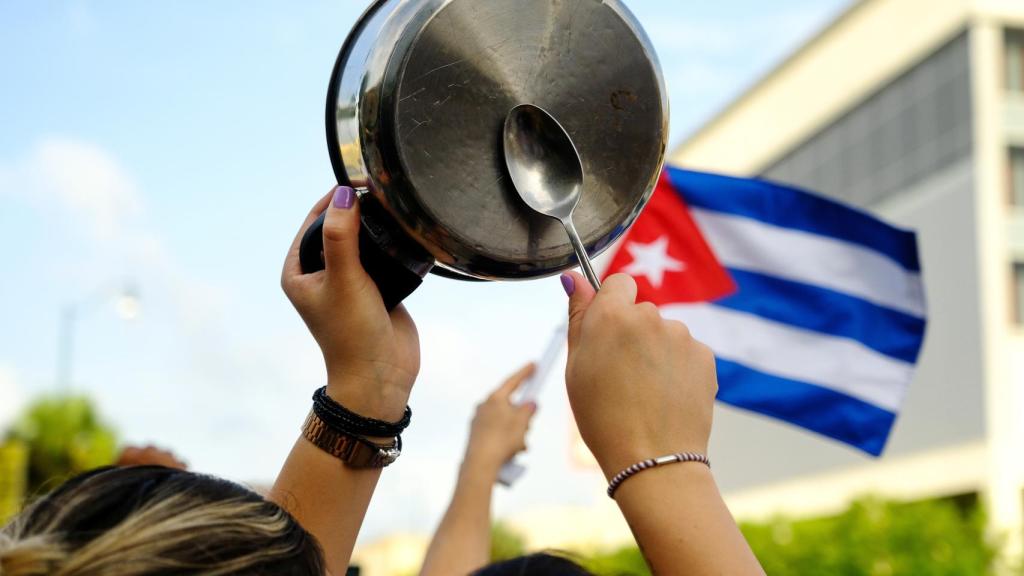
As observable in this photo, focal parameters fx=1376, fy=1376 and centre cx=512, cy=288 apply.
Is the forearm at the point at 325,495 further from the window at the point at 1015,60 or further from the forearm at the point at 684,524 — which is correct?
the window at the point at 1015,60

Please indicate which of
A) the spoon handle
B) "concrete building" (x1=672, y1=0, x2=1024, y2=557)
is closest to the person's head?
the spoon handle

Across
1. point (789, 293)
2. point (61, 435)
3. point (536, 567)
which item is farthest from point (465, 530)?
point (61, 435)

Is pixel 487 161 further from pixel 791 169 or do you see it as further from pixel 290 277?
pixel 791 169

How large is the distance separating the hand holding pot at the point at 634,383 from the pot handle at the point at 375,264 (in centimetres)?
33

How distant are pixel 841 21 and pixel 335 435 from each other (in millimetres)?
33731

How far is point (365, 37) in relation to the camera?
1.62 m

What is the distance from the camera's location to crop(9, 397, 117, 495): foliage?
31.6 meters

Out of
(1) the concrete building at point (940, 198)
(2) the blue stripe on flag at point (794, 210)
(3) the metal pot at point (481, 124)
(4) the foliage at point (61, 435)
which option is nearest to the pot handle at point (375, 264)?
(3) the metal pot at point (481, 124)

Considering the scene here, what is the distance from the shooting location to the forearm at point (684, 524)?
4.22ft

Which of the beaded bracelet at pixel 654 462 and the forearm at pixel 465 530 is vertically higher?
the forearm at pixel 465 530

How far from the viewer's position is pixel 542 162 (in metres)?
1.54

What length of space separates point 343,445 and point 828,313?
15.8 feet

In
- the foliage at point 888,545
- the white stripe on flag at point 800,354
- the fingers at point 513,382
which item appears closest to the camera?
the fingers at point 513,382

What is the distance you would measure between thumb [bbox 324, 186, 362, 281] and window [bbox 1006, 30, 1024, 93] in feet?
93.9
